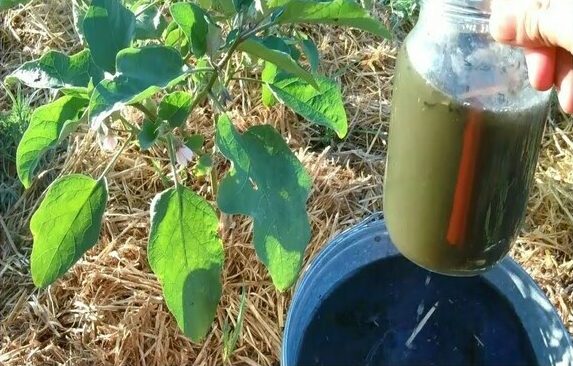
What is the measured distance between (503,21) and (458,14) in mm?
101

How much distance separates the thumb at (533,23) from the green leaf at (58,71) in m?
0.60

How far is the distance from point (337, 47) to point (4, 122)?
0.75m

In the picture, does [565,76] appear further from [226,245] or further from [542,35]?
[226,245]

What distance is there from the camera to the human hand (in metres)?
0.79

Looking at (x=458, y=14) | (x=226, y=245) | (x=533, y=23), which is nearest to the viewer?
(x=533, y=23)

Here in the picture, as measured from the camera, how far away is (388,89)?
1904 mm

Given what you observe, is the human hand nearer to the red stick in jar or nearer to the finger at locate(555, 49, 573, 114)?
the finger at locate(555, 49, 573, 114)

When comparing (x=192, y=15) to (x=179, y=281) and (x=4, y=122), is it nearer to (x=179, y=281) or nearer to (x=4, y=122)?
(x=179, y=281)

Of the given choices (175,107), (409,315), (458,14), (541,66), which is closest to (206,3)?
(175,107)

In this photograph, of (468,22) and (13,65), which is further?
(13,65)

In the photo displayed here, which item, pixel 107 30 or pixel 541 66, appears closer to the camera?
pixel 541 66

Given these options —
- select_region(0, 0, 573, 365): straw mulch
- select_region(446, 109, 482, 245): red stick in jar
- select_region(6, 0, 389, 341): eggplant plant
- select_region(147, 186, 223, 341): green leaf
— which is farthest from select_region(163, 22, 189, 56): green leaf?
select_region(446, 109, 482, 245): red stick in jar

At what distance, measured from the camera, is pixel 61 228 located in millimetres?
1210

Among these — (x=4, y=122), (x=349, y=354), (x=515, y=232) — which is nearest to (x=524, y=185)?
(x=515, y=232)
